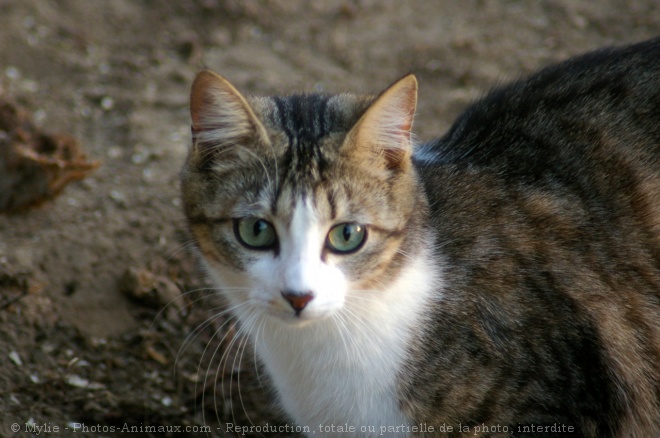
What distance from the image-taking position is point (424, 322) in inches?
94.3

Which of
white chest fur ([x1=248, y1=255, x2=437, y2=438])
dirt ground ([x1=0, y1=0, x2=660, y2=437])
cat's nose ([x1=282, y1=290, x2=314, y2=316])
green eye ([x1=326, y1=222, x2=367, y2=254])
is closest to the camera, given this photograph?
cat's nose ([x1=282, y1=290, x2=314, y2=316])

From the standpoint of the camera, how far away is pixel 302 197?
2.17 m

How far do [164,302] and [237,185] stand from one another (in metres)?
1.25

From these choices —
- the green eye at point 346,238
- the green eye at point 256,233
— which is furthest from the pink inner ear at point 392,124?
the green eye at point 256,233

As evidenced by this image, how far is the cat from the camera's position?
7.30 ft

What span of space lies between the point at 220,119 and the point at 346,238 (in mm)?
525

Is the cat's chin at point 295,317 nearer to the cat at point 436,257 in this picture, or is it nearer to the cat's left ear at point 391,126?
the cat at point 436,257

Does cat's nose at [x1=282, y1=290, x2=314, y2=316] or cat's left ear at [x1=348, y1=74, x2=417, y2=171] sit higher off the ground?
cat's left ear at [x1=348, y1=74, x2=417, y2=171]

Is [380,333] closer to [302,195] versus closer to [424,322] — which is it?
[424,322]

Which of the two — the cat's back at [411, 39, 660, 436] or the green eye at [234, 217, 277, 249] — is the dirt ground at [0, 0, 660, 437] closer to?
the green eye at [234, 217, 277, 249]

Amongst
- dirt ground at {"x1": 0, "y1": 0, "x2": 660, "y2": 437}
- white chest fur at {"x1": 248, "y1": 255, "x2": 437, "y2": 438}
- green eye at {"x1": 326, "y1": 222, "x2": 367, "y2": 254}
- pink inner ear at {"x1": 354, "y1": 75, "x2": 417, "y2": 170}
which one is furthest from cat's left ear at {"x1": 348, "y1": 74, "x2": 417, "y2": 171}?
dirt ground at {"x1": 0, "y1": 0, "x2": 660, "y2": 437}

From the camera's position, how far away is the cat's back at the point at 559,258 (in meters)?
2.37

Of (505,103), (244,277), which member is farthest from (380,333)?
(505,103)

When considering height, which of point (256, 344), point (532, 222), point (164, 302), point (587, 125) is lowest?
point (164, 302)
